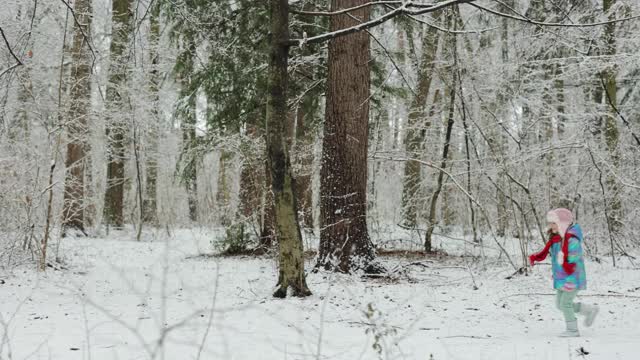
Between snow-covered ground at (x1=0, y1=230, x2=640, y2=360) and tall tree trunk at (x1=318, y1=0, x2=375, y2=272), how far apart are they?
0.49m

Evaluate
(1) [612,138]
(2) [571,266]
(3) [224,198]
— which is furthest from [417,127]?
(2) [571,266]

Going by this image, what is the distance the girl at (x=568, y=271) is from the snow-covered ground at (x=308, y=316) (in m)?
0.20

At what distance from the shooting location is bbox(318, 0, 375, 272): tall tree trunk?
763 centimetres

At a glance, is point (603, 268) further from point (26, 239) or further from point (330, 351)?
point (26, 239)

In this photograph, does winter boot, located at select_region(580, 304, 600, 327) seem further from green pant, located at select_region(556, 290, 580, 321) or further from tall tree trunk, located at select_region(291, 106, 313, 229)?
tall tree trunk, located at select_region(291, 106, 313, 229)

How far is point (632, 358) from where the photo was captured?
13.1ft

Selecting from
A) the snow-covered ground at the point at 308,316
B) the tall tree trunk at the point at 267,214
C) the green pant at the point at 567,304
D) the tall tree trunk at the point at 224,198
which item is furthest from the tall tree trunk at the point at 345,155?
the tall tree trunk at the point at 224,198

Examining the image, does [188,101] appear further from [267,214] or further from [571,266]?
[571,266]

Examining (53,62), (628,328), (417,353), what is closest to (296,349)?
(417,353)

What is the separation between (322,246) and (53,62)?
10867mm

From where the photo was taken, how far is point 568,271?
16.8 feet

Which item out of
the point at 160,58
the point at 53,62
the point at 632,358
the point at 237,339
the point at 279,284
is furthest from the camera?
the point at 160,58

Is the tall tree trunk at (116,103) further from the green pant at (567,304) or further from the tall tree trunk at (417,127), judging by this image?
the green pant at (567,304)

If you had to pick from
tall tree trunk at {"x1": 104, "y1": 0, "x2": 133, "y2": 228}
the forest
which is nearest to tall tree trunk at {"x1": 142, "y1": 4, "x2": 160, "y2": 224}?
tall tree trunk at {"x1": 104, "y1": 0, "x2": 133, "y2": 228}
